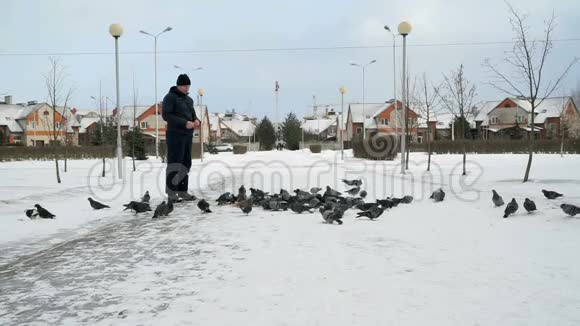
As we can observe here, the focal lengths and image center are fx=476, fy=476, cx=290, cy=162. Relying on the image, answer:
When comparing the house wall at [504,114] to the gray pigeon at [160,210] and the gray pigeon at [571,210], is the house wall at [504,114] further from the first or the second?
the gray pigeon at [160,210]

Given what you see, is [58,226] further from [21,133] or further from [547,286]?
[21,133]

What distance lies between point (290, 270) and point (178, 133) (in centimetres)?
577

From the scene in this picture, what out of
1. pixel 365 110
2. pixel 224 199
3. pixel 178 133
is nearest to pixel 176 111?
pixel 178 133

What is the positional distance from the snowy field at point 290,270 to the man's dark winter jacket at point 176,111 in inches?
92.4

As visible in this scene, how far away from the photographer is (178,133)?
361 inches

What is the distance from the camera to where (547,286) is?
354 centimetres

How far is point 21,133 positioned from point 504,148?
69.8 m

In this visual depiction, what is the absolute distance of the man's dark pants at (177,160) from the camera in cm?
916

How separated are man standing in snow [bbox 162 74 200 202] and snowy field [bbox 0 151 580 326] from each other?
2021 millimetres

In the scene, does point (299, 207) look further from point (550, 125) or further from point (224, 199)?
point (550, 125)

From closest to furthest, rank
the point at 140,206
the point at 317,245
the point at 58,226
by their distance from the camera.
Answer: the point at 317,245 < the point at 58,226 < the point at 140,206

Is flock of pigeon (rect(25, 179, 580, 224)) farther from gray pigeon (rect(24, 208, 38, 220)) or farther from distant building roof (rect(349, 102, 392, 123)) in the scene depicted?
distant building roof (rect(349, 102, 392, 123))

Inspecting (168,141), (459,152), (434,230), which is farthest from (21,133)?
(434,230)

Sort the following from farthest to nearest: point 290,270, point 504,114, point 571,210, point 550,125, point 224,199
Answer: point 504,114 → point 550,125 → point 224,199 → point 571,210 → point 290,270
